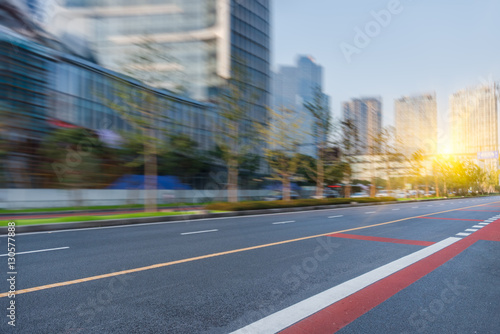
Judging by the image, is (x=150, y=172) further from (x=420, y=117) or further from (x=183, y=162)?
(x=420, y=117)

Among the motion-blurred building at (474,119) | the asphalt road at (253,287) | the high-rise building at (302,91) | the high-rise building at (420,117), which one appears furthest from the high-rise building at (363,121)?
the motion-blurred building at (474,119)

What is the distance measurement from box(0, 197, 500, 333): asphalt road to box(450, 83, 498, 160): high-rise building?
86.8 m

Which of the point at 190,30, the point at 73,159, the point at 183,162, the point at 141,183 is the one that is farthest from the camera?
the point at 190,30

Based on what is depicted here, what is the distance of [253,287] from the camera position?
16.1ft

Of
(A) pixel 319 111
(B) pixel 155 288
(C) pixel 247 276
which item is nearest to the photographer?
(B) pixel 155 288

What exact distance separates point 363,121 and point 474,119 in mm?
77823

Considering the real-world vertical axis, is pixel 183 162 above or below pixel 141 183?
above

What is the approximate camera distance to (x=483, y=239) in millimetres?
9906

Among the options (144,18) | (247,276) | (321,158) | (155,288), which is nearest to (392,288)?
(247,276)

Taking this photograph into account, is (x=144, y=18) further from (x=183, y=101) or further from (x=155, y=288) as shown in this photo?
(x=155, y=288)

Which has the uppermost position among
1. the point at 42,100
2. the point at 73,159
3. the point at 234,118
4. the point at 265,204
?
the point at 42,100

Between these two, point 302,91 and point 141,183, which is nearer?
point 141,183

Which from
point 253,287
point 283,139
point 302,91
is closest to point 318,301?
point 253,287

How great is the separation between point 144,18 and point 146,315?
51035 mm
